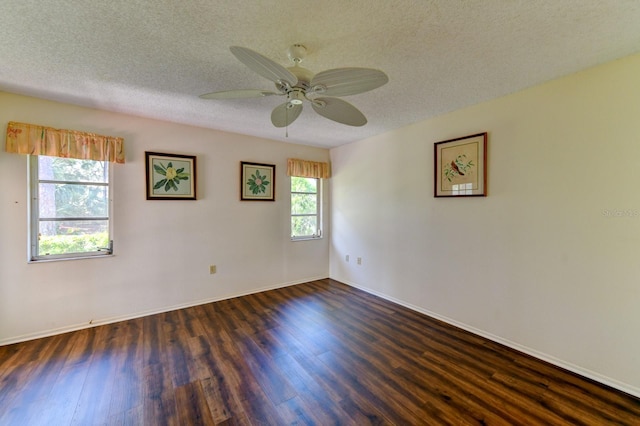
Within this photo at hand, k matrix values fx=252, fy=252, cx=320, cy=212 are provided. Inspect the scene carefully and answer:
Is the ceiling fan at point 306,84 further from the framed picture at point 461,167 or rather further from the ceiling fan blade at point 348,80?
the framed picture at point 461,167

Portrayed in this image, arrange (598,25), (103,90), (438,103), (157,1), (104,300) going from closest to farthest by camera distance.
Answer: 1. (157,1)
2. (598,25)
3. (103,90)
4. (438,103)
5. (104,300)

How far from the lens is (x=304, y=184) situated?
4.37m

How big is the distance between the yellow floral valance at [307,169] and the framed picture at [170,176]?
1.42 meters

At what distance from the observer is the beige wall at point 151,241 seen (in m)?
2.40

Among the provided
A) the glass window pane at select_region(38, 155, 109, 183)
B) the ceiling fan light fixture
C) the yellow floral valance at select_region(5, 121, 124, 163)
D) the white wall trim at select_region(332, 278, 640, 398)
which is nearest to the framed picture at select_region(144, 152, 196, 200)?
the yellow floral valance at select_region(5, 121, 124, 163)

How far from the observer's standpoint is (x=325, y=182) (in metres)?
4.57

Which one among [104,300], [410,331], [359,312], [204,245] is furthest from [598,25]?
[104,300]

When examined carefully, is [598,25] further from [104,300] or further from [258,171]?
[104,300]

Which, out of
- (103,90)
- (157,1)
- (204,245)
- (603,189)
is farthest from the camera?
(204,245)

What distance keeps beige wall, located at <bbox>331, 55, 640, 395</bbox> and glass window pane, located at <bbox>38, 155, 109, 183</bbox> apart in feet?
11.6

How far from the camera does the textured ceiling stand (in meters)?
1.33

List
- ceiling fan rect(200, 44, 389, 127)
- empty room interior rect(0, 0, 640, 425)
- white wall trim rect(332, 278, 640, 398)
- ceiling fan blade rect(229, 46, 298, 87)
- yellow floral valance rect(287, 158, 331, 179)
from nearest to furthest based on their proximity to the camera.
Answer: ceiling fan blade rect(229, 46, 298, 87) → ceiling fan rect(200, 44, 389, 127) → empty room interior rect(0, 0, 640, 425) → white wall trim rect(332, 278, 640, 398) → yellow floral valance rect(287, 158, 331, 179)

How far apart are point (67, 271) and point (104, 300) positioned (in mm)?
463

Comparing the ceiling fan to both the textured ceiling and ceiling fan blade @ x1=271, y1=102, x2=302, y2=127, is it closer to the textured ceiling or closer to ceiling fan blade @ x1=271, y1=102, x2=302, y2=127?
ceiling fan blade @ x1=271, y1=102, x2=302, y2=127
